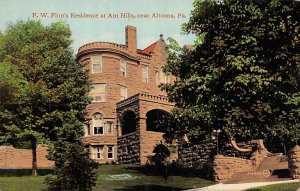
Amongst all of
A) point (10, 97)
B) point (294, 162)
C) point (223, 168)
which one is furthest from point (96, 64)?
point (294, 162)

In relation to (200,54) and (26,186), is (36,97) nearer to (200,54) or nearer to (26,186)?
(26,186)

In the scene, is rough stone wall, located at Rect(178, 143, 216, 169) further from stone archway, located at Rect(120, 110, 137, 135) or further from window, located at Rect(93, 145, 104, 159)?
window, located at Rect(93, 145, 104, 159)

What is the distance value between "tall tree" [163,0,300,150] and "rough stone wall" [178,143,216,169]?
15.0 metres

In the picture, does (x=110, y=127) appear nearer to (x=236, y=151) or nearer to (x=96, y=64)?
(x=96, y=64)

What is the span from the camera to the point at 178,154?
39.0 metres

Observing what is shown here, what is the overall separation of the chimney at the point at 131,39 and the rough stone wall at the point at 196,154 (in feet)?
40.5

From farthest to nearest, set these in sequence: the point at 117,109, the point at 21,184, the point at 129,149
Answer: the point at 117,109
the point at 129,149
the point at 21,184

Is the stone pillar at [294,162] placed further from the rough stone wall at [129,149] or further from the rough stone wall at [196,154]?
the rough stone wall at [129,149]

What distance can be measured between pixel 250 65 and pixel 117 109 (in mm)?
25710

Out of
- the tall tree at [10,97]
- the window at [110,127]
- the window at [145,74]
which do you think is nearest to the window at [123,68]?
the window at [145,74]

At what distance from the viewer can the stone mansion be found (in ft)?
135

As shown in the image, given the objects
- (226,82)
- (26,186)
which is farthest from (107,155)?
(226,82)

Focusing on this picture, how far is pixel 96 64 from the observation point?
4319 centimetres

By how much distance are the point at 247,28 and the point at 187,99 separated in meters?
5.11
